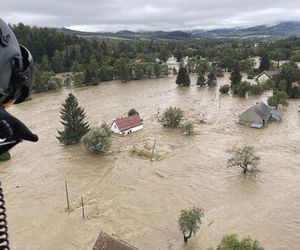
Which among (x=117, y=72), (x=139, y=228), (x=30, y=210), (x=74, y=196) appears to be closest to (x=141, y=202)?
(x=139, y=228)

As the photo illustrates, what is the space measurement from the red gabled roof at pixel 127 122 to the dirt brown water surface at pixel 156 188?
4.23ft

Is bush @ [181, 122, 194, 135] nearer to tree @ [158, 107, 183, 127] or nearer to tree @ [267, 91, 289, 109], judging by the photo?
tree @ [158, 107, 183, 127]

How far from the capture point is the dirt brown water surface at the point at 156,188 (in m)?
19.5

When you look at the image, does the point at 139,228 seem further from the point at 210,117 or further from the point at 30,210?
the point at 210,117


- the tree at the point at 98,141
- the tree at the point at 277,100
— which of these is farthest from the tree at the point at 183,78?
the tree at the point at 98,141

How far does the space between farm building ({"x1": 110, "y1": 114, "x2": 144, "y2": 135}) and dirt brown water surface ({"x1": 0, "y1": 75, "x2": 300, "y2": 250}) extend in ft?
3.56

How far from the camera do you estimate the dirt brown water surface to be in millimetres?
19484

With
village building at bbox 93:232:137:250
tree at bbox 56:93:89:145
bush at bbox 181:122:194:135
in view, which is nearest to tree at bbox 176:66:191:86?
bush at bbox 181:122:194:135

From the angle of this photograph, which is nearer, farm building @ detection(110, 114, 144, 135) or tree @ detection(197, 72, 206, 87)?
farm building @ detection(110, 114, 144, 135)

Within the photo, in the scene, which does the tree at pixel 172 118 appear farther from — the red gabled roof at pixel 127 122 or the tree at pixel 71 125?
the tree at pixel 71 125

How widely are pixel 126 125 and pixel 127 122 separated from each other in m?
0.45

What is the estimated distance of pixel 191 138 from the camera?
3516 cm

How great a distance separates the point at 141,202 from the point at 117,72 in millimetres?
50641

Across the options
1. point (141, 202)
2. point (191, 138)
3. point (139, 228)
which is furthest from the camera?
point (191, 138)
